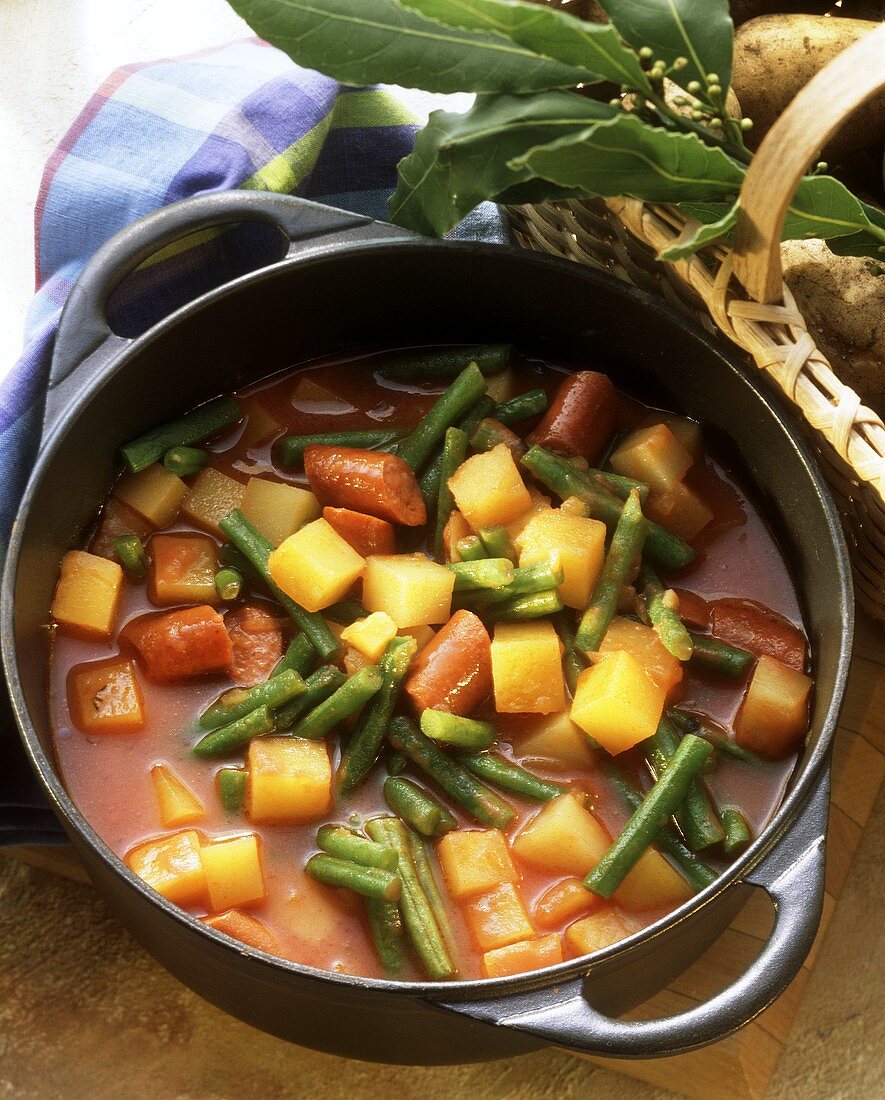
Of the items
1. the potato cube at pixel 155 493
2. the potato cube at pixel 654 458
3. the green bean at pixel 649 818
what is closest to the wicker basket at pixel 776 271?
the potato cube at pixel 654 458

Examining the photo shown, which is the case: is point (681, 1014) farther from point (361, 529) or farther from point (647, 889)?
point (361, 529)

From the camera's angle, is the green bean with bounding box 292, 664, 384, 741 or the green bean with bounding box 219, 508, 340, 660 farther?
the green bean with bounding box 219, 508, 340, 660

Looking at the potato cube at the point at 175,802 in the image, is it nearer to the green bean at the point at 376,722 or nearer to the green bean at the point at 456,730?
the green bean at the point at 376,722

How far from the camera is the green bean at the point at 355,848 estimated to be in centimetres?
205

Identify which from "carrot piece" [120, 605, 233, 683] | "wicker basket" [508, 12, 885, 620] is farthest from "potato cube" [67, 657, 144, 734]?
"wicker basket" [508, 12, 885, 620]

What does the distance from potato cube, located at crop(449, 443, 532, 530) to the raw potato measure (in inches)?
35.4

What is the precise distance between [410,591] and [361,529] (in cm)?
19

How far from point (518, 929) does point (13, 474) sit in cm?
139

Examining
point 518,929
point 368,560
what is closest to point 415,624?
point 368,560

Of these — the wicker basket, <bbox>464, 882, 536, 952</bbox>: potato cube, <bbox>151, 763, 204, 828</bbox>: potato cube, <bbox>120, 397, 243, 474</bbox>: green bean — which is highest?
the wicker basket

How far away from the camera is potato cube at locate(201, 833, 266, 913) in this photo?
208cm

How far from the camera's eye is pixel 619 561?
2.33 m

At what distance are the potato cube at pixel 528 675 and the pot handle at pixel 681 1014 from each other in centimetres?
53

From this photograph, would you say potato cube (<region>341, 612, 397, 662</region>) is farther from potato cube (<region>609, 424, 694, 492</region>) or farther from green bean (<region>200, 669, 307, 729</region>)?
potato cube (<region>609, 424, 694, 492</region>)
